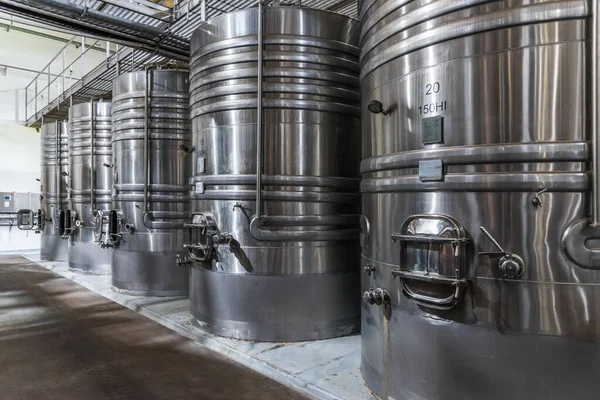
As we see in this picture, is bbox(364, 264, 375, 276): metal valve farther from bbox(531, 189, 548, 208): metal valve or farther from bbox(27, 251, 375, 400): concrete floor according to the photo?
bbox(531, 189, 548, 208): metal valve

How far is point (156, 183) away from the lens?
6.04 meters

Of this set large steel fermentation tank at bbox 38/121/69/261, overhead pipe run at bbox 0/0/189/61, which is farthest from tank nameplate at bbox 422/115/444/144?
large steel fermentation tank at bbox 38/121/69/261

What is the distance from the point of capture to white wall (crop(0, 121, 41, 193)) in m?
11.8

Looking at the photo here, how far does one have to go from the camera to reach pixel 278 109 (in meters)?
4.03

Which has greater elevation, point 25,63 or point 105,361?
point 25,63

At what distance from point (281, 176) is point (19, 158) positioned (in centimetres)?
1140

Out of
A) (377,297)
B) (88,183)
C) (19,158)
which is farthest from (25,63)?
(377,297)

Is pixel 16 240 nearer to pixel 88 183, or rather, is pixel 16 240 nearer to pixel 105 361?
pixel 88 183

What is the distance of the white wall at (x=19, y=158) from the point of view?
1183 cm

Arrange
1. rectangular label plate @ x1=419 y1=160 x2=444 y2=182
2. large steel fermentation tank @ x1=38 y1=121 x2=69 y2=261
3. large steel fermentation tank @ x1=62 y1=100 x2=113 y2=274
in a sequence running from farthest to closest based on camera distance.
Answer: large steel fermentation tank @ x1=38 y1=121 x2=69 y2=261 < large steel fermentation tank @ x1=62 y1=100 x2=113 y2=274 < rectangular label plate @ x1=419 y1=160 x2=444 y2=182

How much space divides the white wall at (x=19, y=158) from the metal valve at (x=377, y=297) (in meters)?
12.4

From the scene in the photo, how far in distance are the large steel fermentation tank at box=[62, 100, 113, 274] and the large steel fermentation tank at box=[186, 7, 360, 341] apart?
15.7 feet

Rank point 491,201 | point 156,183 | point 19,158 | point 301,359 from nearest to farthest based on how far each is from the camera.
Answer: point 491,201, point 301,359, point 156,183, point 19,158

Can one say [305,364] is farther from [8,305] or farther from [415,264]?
[8,305]
